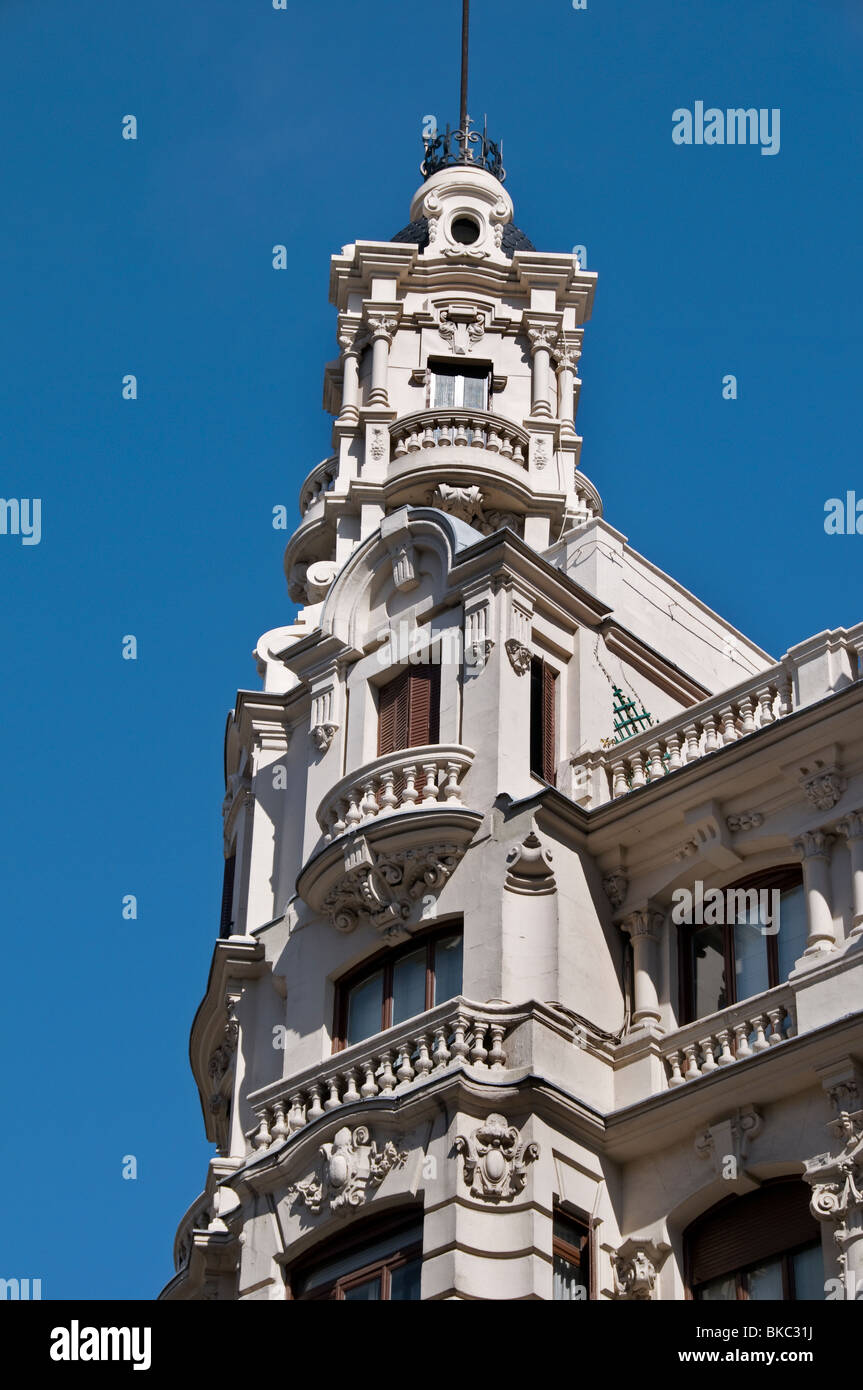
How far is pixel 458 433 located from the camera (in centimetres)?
4184

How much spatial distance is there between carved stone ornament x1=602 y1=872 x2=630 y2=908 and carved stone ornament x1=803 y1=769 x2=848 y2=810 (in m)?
2.90

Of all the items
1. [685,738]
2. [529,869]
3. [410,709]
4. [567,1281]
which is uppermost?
[410,709]

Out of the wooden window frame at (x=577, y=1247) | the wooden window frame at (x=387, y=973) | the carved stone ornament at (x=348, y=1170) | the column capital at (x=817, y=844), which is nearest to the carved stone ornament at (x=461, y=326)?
the wooden window frame at (x=387, y=973)

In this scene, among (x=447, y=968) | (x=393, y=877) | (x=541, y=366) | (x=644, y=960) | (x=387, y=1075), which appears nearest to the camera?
(x=387, y=1075)

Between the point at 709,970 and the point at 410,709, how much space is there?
589 centimetres

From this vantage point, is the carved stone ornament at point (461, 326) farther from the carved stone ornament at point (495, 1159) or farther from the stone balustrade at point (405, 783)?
the carved stone ornament at point (495, 1159)

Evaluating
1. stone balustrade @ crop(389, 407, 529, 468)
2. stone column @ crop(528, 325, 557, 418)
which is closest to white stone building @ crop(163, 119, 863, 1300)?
Answer: stone balustrade @ crop(389, 407, 529, 468)

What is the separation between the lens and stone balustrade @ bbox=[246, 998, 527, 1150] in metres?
30.4

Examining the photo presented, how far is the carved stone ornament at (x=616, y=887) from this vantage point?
3278 cm

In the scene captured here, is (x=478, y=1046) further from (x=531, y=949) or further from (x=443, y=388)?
(x=443, y=388)

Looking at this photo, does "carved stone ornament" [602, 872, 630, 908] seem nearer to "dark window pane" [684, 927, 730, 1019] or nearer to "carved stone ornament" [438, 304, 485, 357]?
"dark window pane" [684, 927, 730, 1019]

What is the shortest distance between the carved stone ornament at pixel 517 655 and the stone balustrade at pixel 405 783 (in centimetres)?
146

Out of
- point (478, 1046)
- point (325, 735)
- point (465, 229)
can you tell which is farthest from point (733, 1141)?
point (465, 229)
